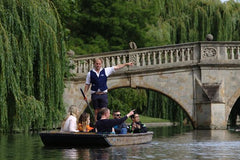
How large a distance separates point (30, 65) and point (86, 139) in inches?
103

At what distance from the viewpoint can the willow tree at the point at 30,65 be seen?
1091 centimetres

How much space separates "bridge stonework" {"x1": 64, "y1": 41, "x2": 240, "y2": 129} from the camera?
61.1 feet

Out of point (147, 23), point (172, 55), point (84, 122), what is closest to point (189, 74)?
point (172, 55)

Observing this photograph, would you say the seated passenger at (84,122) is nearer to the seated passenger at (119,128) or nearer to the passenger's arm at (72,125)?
the passenger's arm at (72,125)

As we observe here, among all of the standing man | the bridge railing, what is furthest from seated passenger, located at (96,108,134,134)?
the bridge railing

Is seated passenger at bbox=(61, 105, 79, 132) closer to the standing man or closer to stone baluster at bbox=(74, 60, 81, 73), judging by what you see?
the standing man

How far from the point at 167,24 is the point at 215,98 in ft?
23.5

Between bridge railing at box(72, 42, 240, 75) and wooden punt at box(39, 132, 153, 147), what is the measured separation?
894 centimetres

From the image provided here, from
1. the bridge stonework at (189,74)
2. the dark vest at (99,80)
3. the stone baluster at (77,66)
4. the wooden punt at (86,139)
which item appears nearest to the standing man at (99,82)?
the dark vest at (99,80)

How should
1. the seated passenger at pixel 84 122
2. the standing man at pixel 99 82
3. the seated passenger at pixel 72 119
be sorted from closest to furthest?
the seated passenger at pixel 72 119 → the seated passenger at pixel 84 122 → the standing man at pixel 99 82

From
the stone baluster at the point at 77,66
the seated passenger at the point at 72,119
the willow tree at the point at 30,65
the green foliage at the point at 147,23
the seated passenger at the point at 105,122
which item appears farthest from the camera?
the green foliage at the point at 147,23

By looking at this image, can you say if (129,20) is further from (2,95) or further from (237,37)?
(2,95)

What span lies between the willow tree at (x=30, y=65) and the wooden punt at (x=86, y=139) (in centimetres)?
137

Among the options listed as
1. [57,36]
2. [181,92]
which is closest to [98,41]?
[181,92]
